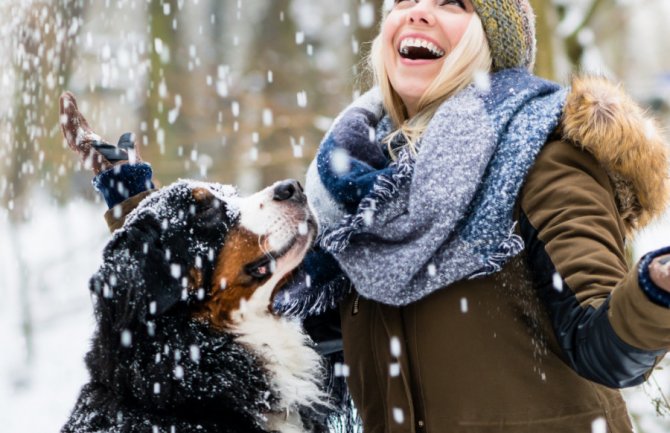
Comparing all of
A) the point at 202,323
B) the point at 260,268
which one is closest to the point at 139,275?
the point at 202,323

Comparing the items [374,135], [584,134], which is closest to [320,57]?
[374,135]

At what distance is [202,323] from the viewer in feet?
9.11

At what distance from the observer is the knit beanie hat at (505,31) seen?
2.66m

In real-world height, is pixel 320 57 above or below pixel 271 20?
below

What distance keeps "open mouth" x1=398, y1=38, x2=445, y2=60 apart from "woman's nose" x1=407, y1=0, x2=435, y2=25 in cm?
7

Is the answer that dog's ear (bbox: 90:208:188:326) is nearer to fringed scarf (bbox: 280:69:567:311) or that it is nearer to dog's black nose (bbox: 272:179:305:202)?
dog's black nose (bbox: 272:179:305:202)

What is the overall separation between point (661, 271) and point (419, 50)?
4.56ft

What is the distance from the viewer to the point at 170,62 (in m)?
9.74

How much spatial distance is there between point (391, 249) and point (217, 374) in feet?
2.56

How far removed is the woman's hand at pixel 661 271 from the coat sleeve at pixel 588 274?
0.02m

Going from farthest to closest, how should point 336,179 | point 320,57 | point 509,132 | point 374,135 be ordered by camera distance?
point 320,57, point 374,135, point 336,179, point 509,132

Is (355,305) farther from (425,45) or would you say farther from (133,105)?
(133,105)

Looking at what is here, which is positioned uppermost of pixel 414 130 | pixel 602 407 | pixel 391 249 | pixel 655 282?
pixel 414 130

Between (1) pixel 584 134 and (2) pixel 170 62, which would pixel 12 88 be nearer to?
(2) pixel 170 62
